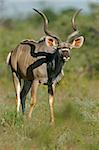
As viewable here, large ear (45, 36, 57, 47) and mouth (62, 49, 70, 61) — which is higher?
large ear (45, 36, 57, 47)

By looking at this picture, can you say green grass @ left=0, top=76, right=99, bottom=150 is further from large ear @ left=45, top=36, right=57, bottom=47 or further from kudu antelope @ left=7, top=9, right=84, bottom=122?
large ear @ left=45, top=36, right=57, bottom=47

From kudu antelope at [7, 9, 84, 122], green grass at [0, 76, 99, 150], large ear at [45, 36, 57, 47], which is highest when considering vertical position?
large ear at [45, 36, 57, 47]

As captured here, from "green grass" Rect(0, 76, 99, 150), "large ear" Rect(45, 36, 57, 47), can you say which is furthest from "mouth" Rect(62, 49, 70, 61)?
"green grass" Rect(0, 76, 99, 150)

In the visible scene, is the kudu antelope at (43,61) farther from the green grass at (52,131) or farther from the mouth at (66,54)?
the green grass at (52,131)

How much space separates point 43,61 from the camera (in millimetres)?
12969

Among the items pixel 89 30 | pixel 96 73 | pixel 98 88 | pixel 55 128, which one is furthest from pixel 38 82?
pixel 89 30

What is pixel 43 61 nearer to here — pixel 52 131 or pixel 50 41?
pixel 50 41

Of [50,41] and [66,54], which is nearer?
[66,54]

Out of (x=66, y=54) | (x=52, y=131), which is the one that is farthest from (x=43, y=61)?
(x=52, y=131)

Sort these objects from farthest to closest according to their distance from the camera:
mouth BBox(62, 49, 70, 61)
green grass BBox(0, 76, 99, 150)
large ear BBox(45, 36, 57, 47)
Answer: large ear BBox(45, 36, 57, 47) → mouth BBox(62, 49, 70, 61) → green grass BBox(0, 76, 99, 150)

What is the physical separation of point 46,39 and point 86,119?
79.7 inches

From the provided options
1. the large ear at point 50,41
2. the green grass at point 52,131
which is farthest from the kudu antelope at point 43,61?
the green grass at point 52,131

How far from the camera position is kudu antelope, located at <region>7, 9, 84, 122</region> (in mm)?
12578

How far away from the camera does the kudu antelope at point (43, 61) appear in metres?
12.6
